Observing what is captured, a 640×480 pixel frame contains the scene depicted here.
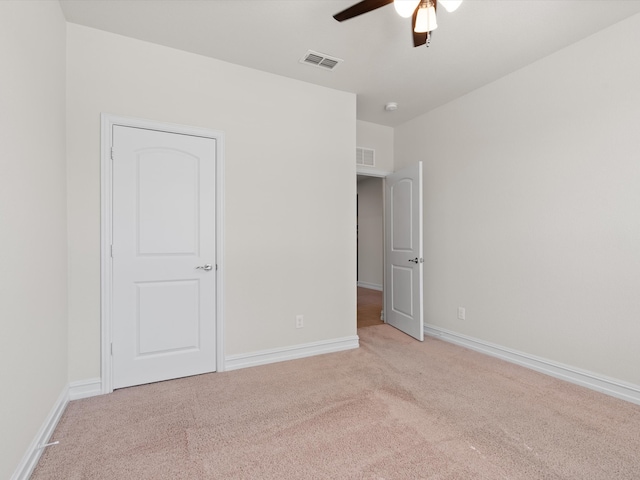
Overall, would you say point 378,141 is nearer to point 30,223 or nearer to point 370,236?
point 370,236

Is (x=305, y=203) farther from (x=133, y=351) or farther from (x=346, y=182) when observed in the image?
(x=133, y=351)

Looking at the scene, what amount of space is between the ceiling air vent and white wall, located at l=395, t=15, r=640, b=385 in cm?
161

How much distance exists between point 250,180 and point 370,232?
198 inches

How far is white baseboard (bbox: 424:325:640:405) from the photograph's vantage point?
2367mm

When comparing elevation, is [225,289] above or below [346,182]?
below

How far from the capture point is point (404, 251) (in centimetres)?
406

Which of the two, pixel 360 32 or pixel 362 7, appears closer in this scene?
pixel 362 7

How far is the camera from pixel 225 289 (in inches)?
114

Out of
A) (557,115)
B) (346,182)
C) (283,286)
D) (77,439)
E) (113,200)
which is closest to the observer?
(77,439)

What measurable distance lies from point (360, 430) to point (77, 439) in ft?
5.46

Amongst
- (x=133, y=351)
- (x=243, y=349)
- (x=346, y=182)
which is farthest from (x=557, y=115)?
(x=133, y=351)

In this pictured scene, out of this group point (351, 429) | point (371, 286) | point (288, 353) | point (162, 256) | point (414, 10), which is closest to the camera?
point (414, 10)

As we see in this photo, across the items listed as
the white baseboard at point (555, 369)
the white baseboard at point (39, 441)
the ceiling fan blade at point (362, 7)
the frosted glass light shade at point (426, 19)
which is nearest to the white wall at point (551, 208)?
the white baseboard at point (555, 369)

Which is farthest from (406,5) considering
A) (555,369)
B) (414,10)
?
(555,369)
